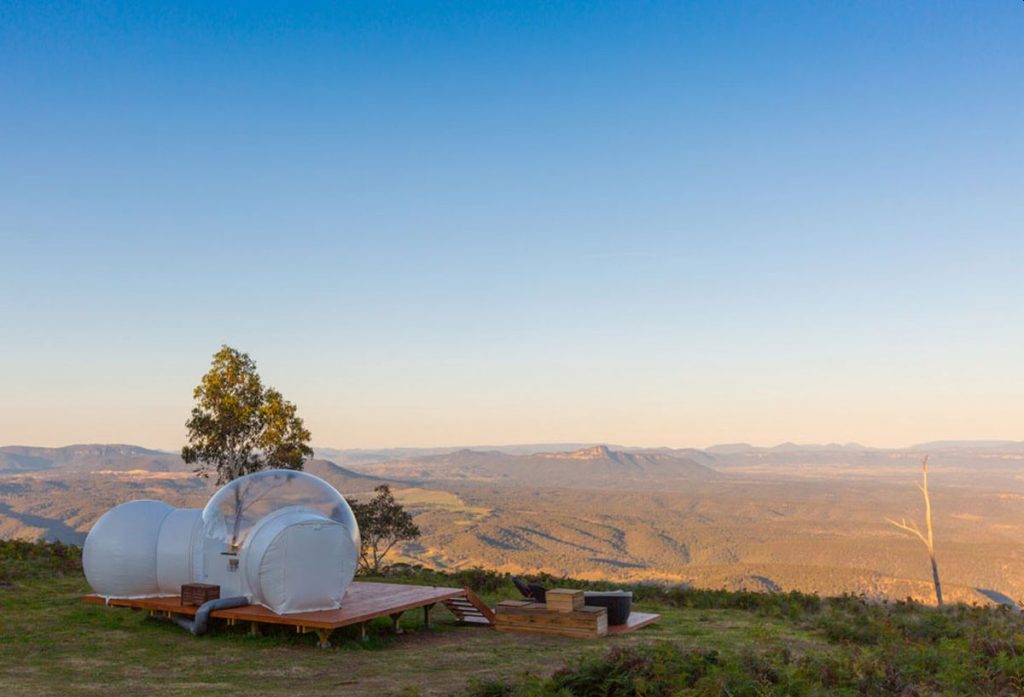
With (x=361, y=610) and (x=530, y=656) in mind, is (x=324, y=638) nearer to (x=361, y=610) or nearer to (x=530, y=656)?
(x=361, y=610)

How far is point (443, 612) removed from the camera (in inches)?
650

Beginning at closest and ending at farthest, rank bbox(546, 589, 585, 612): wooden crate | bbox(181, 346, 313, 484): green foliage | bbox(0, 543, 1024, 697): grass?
bbox(0, 543, 1024, 697): grass < bbox(546, 589, 585, 612): wooden crate < bbox(181, 346, 313, 484): green foliage

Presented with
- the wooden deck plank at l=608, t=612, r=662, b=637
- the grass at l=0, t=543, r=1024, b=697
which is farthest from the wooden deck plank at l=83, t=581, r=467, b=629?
the wooden deck plank at l=608, t=612, r=662, b=637

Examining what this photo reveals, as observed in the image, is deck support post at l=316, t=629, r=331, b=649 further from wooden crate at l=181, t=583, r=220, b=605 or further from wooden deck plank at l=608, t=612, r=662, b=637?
wooden deck plank at l=608, t=612, r=662, b=637

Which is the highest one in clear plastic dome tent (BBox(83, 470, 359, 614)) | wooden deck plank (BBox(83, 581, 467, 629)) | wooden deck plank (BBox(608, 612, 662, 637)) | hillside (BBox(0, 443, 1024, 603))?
clear plastic dome tent (BBox(83, 470, 359, 614))

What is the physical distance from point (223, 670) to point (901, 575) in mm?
83498

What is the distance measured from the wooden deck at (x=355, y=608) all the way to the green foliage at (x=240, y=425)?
1014 cm

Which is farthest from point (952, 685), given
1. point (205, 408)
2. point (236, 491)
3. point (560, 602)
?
point (205, 408)

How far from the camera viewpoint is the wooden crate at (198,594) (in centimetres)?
1343

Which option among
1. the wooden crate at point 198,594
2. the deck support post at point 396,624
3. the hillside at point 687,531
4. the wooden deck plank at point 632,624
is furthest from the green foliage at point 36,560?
the hillside at point 687,531

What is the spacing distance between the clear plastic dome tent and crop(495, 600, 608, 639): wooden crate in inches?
108

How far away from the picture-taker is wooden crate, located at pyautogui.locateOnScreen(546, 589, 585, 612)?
45.8ft

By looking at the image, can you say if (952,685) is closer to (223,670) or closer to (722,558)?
(223,670)

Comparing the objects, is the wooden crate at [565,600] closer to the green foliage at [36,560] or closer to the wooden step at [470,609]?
the wooden step at [470,609]
